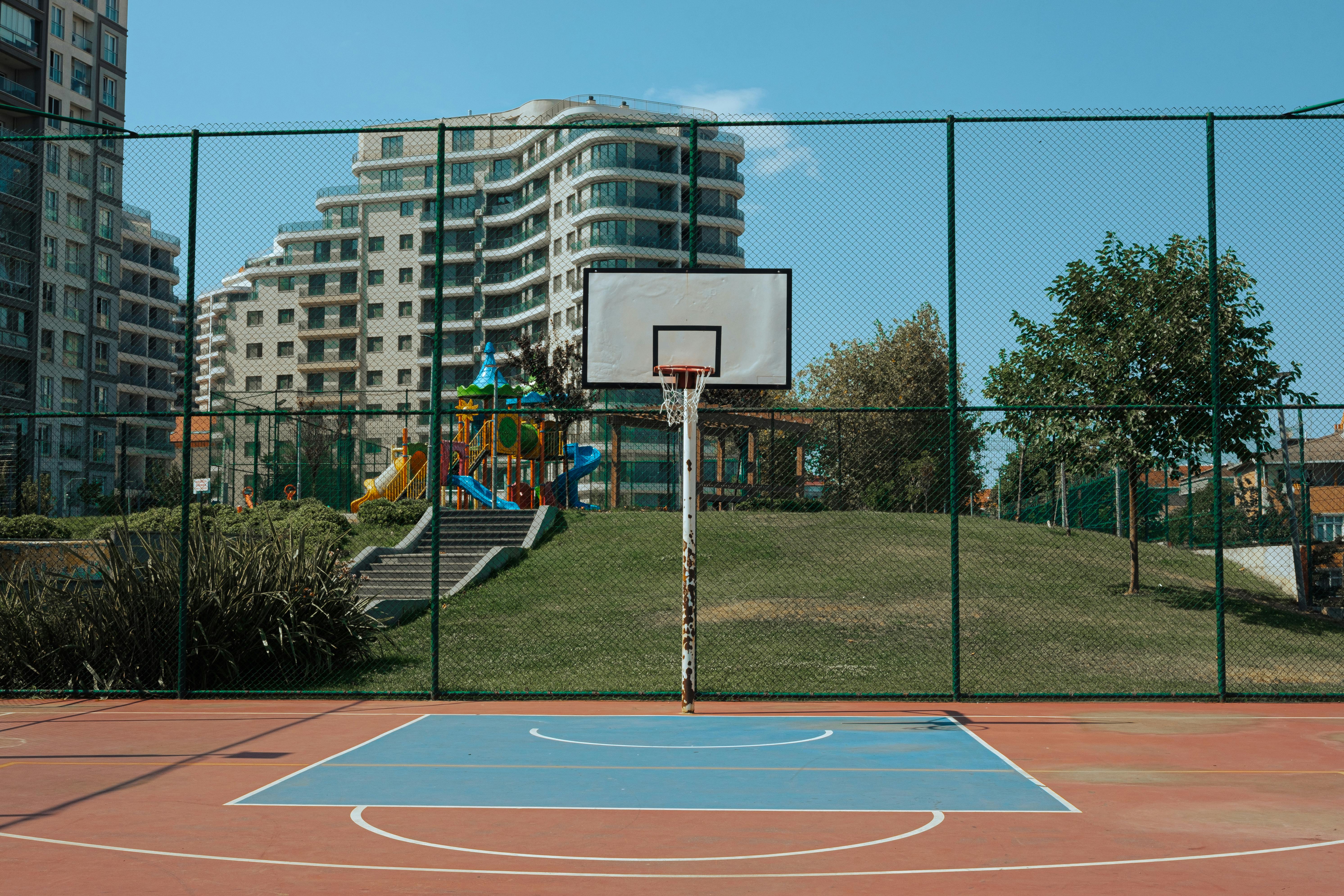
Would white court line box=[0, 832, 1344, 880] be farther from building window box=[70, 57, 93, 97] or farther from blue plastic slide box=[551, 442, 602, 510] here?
building window box=[70, 57, 93, 97]

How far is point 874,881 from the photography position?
206 inches

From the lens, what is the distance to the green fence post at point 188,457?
37.6 ft

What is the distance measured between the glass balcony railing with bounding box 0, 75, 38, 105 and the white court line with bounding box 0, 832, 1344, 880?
62.3 m

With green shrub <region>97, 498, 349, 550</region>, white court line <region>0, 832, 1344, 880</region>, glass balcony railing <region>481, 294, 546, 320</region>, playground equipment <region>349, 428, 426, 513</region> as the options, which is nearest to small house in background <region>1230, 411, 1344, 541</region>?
white court line <region>0, 832, 1344, 880</region>

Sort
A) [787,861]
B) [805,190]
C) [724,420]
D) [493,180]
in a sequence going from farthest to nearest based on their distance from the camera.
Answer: [493,180] < [724,420] < [805,190] < [787,861]

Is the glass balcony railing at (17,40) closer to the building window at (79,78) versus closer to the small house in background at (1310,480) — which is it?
the building window at (79,78)

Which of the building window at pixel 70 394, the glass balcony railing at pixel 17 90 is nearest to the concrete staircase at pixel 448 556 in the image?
the building window at pixel 70 394

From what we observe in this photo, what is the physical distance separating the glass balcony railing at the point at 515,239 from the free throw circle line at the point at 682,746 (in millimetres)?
72013

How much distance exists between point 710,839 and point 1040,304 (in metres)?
8.60

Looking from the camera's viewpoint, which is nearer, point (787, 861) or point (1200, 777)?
point (787, 861)

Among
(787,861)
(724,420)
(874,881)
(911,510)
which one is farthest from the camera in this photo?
(911,510)

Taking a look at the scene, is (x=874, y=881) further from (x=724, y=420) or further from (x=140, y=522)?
(x=140, y=522)

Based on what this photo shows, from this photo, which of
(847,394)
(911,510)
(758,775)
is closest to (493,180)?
(847,394)

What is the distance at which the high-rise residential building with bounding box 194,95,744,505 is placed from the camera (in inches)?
2803
